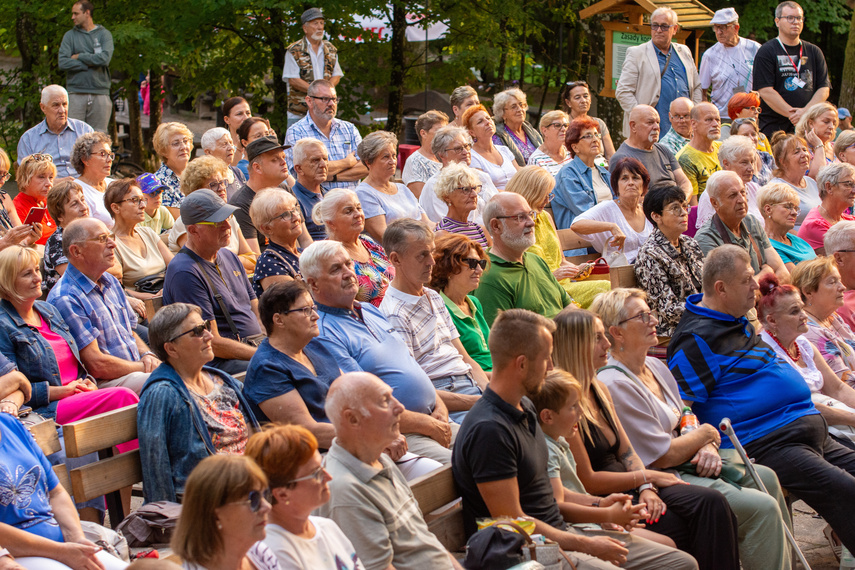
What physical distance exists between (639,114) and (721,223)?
1952 mm

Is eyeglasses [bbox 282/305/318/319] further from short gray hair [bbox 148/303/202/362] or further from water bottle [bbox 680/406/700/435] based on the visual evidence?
water bottle [bbox 680/406/700/435]

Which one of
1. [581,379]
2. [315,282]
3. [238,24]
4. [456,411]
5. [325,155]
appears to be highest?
[238,24]

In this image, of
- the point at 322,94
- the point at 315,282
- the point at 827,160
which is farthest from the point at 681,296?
the point at 827,160

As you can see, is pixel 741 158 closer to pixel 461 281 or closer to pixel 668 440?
pixel 461 281

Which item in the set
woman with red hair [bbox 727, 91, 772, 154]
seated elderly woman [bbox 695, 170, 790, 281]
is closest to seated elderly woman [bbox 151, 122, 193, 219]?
seated elderly woman [bbox 695, 170, 790, 281]

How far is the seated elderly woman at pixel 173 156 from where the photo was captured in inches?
297

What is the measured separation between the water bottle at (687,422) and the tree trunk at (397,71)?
8.57 meters

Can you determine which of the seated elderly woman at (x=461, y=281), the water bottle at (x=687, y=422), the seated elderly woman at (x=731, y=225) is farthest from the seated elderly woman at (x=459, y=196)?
the water bottle at (x=687, y=422)

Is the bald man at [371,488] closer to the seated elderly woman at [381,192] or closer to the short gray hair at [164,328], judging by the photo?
the short gray hair at [164,328]

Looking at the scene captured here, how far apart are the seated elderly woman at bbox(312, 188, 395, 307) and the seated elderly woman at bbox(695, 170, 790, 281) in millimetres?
2336

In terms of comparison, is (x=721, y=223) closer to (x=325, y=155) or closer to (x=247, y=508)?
(x=325, y=155)

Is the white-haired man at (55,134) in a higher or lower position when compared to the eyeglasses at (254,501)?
higher

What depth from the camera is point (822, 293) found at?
5871 millimetres

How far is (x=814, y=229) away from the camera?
7848mm
